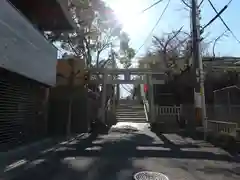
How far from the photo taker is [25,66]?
10641mm

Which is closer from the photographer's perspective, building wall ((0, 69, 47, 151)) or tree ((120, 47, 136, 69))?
building wall ((0, 69, 47, 151))

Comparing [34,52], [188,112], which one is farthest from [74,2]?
[188,112]

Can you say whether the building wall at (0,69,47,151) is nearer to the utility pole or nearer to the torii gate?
the utility pole

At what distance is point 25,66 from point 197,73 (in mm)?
7984

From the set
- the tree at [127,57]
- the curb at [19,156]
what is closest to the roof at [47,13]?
the curb at [19,156]

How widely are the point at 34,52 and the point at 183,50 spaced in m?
26.6

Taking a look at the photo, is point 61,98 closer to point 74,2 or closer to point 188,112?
point 74,2

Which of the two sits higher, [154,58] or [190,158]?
[154,58]

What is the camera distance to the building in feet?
30.7

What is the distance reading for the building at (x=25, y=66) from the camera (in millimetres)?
9352

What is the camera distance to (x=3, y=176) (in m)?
6.37

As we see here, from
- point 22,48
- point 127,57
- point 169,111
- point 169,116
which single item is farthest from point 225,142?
point 127,57

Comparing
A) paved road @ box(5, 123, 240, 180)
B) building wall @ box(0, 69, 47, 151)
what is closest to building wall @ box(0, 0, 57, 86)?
building wall @ box(0, 69, 47, 151)

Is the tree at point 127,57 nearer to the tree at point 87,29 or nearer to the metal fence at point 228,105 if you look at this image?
the tree at point 87,29
